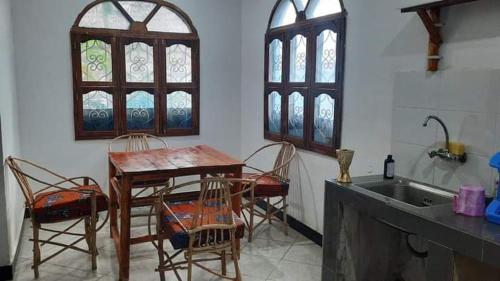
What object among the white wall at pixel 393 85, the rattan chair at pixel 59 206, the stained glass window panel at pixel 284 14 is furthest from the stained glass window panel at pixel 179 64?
the rattan chair at pixel 59 206

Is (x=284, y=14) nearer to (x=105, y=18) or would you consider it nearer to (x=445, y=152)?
(x=105, y=18)

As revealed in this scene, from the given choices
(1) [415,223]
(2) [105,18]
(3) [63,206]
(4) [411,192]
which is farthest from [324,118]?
(2) [105,18]

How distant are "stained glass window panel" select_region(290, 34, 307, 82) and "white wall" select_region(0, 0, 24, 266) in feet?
8.11

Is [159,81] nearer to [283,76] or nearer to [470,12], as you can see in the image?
[283,76]

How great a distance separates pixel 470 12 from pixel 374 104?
904 millimetres

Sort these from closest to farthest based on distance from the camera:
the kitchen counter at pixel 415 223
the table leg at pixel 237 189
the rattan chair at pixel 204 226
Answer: the kitchen counter at pixel 415 223
the rattan chair at pixel 204 226
the table leg at pixel 237 189

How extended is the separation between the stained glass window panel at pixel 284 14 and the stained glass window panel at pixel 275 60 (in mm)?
188

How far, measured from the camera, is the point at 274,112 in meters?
4.50

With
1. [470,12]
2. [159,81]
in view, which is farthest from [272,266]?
[159,81]

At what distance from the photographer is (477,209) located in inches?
76.6

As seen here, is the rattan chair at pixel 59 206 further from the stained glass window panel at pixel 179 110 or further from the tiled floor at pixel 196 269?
the stained glass window panel at pixel 179 110

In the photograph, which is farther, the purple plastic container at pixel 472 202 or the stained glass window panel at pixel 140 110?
the stained glass window panel at pixel 140 110

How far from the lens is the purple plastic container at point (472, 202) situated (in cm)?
194

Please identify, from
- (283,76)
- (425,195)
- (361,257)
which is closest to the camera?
(425,195)
